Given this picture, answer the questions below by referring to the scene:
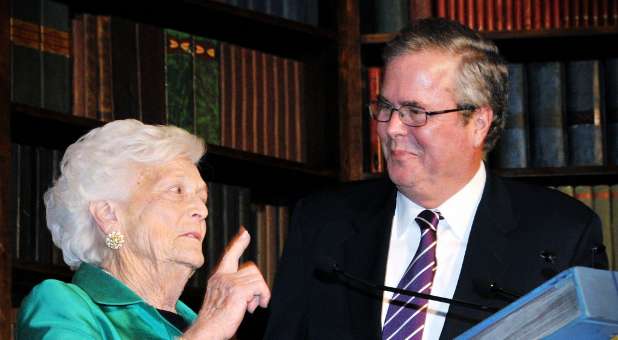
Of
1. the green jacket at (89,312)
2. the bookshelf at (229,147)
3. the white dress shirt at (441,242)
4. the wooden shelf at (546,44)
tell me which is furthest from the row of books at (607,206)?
the green jacket at (89,312)

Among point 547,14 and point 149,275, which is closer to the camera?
point 149,275

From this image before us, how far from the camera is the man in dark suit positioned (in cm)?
245

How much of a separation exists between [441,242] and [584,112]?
56.0 inches

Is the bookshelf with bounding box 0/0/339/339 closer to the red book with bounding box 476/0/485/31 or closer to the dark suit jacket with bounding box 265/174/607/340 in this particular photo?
the red book with bounding box 476/0/485/31

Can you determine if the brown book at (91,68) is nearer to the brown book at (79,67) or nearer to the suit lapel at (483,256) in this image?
the brown book at (79,67)

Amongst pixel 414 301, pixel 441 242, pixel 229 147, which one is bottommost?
pixel 414 301

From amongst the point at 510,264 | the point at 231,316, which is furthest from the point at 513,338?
the point at 510,264

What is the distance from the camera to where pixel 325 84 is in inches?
154

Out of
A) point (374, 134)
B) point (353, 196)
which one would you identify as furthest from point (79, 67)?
point (353, 196)

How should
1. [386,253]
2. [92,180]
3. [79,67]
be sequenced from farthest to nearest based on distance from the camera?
[79,67], [386,253], [92,180]

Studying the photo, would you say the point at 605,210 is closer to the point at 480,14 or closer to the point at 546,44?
the point at 546,44

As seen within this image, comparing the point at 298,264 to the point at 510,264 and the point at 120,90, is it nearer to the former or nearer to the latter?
the point at 510,264

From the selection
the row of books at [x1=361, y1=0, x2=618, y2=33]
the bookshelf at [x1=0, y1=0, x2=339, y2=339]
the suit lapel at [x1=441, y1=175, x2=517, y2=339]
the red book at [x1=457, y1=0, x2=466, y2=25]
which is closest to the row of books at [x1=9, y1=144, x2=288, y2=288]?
the bookshelf at [x1=0, y1=0, x2=339, y2=339]

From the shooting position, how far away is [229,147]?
3684 mm
